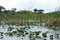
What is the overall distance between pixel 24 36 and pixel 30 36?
70cm

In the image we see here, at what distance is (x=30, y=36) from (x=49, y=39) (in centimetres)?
93

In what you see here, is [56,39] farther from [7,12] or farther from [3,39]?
[7,12]

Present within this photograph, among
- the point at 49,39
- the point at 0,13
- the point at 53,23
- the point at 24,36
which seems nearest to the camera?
the point at 49,39

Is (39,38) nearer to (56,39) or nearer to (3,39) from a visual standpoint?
(56,39)

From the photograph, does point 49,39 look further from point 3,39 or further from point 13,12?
point 13,12

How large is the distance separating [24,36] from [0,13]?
64.7 ft

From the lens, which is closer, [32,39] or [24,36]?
[32,39]

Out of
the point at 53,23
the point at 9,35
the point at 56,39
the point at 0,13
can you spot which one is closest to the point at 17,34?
the point at 9,35

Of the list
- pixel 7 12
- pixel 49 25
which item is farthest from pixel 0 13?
pixel 49 25

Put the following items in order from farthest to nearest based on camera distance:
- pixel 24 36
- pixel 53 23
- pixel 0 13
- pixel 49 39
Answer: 1. pixel 0 13
2. pixel 53 23
3. pixel 24 36
4. pixel 49 39

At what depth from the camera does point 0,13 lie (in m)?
32.7

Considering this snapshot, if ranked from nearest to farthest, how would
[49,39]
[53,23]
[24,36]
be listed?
[49,39] < [24,36] < [53,23]

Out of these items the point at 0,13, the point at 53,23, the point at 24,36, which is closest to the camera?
the point at 24,36

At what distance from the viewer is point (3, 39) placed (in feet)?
40.5
